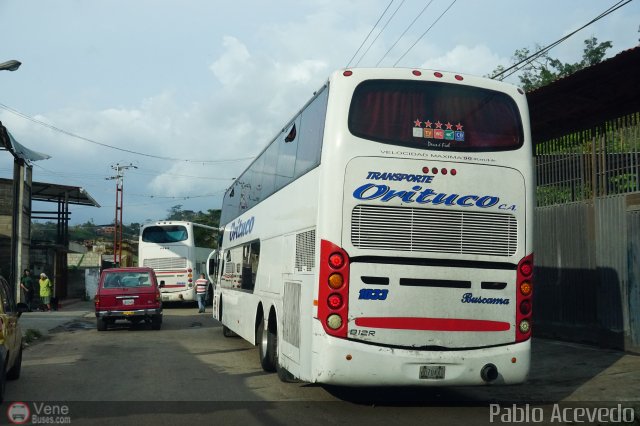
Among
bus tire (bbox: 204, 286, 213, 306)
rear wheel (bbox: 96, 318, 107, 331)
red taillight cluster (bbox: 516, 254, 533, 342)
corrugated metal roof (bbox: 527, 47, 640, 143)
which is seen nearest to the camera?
red taillight cluster (bbox: 516, 254, 533, 342)

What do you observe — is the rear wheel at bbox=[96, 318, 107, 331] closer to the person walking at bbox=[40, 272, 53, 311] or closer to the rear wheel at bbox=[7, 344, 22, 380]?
the person walking at bbox=[40, 272, 53, 311]

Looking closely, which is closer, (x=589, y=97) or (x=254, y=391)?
(x=254, y=391)

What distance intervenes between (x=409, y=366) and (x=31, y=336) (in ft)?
Result: 43.6

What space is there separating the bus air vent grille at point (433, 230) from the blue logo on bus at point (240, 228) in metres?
6.30

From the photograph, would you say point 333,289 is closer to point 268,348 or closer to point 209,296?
point 268,348

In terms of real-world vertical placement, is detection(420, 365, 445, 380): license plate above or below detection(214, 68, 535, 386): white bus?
below

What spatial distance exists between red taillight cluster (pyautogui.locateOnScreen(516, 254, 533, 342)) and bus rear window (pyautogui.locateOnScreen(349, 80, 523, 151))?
4.88 ft

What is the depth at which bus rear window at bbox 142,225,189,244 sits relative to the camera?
3353cm

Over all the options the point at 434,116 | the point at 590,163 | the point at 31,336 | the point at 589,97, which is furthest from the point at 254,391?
the point at 31,336

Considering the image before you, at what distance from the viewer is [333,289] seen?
→ 8211 mm

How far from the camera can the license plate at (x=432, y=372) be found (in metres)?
8.21

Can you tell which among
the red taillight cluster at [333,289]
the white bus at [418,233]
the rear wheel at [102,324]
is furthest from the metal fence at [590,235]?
the rear wheel at [102,324]

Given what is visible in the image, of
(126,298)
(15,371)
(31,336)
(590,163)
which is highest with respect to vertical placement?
(590,163)

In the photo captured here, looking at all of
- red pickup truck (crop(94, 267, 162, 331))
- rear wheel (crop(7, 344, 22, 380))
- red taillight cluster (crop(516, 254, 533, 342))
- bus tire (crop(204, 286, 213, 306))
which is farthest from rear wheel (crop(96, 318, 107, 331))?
red taillight cluster (crop(516, 254, 533, 342))
